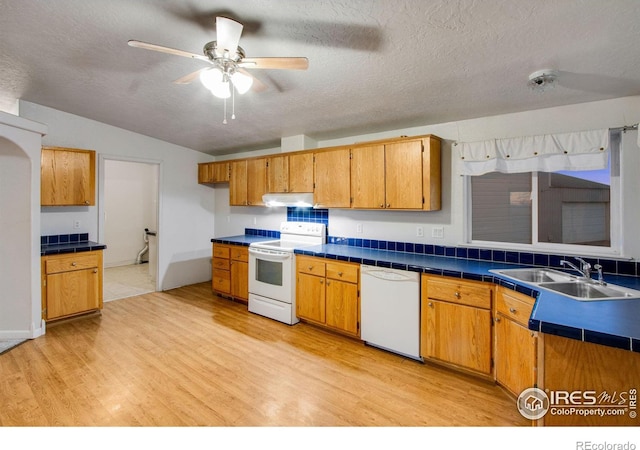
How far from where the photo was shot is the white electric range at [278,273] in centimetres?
365

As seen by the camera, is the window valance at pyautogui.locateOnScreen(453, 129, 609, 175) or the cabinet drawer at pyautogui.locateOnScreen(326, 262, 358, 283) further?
the cabinet drawer at pyautogui.locateOnScreen(326, 262, 358, 283)

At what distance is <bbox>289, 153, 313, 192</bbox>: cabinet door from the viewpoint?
12.7 feet

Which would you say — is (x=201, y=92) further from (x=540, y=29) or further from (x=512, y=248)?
(x=512, y=248)

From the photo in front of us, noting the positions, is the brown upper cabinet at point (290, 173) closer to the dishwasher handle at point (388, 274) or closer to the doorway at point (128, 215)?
the dishwasher handle at point (388, 274)

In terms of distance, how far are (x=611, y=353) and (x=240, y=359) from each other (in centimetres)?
260

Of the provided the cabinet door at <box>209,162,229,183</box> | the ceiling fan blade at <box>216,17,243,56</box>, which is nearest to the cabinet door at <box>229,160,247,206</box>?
the cabinet door at <box>209,162,229,183</box>

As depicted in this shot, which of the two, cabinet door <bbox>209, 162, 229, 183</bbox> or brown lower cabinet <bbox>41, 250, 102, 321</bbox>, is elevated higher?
cabinet door <bbox>209, 162, 229, 183</bbox>

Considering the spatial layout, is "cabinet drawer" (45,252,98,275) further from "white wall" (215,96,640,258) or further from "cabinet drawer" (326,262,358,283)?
"cabinet drawer" (326,262,358,283)

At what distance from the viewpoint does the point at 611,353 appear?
1397mm

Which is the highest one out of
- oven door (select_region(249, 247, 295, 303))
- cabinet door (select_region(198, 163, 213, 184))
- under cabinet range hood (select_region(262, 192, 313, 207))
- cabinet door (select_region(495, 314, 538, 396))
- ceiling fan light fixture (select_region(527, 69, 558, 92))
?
ceiling fan light fixture (select_region(527, 69, 558, 92))

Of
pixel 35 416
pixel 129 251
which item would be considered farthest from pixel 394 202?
pixel 129 251

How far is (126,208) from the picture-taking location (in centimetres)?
704

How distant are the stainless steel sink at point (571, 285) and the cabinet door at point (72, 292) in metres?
4.50

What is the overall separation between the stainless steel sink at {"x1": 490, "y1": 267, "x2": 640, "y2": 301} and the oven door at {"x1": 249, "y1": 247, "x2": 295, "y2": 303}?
7.01ft
